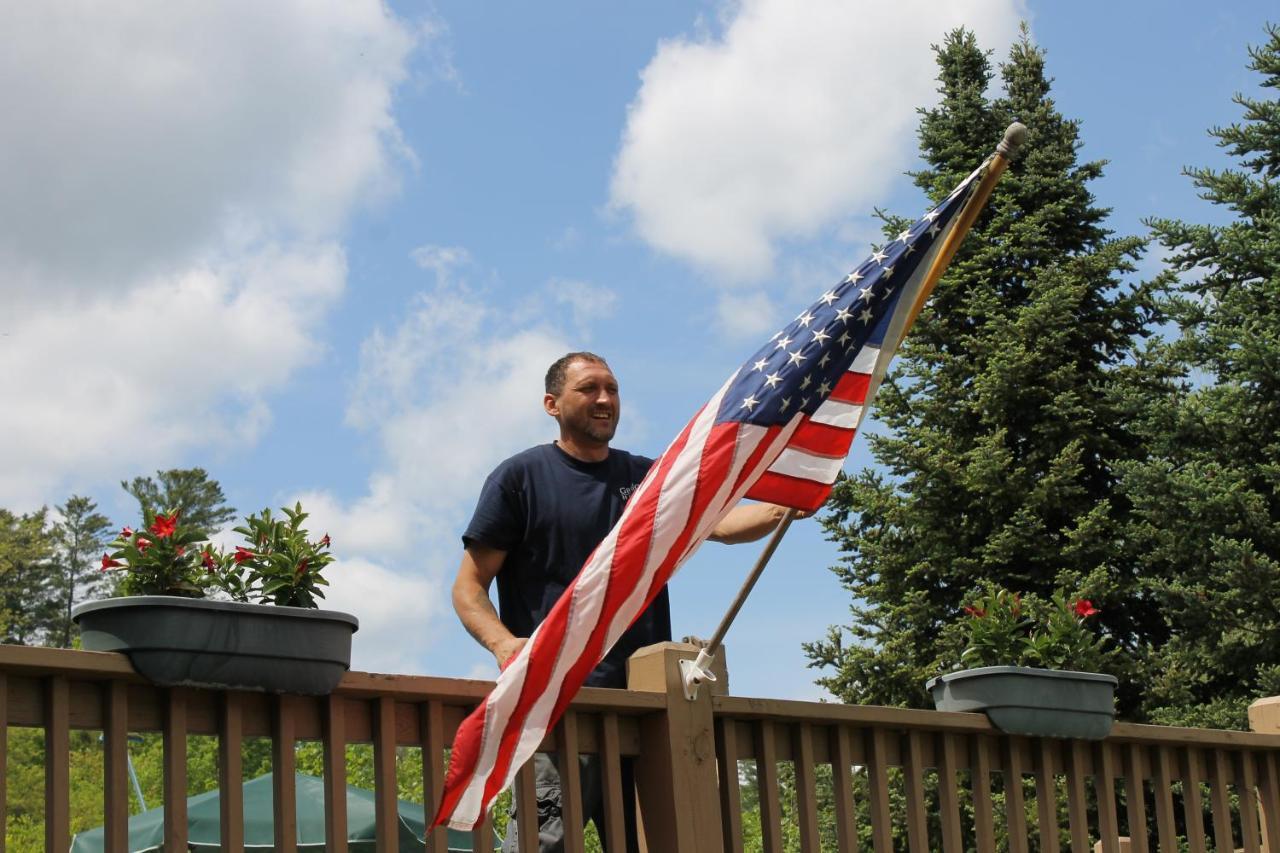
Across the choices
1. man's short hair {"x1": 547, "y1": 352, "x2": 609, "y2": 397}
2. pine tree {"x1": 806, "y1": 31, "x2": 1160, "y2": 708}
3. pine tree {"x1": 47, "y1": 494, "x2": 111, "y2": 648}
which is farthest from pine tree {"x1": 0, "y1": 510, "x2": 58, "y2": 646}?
man's short hair {"x1": 547, "y1": 352, "x2": 609, "y2": 397}

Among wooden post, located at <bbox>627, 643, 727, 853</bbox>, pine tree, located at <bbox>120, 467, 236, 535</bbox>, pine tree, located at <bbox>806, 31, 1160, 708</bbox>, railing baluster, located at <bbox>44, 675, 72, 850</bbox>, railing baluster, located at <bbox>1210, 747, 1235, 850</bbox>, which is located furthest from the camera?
pine tree, located at <bbox>120, 467, 236, 535</bbox>

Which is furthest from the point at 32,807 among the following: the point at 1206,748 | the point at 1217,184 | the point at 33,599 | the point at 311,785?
the point at 1206,748

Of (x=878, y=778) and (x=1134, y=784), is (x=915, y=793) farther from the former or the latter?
(x=1134, y=784)

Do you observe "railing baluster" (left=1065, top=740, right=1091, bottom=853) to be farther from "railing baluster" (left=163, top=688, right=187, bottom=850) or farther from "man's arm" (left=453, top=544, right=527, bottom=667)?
"railing baluster" (left=163, top=688, right=187, bottom=850)

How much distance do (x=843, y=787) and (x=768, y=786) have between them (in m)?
0.30

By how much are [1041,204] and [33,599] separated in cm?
3647

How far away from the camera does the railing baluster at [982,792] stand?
420cm

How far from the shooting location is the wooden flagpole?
3.56 m

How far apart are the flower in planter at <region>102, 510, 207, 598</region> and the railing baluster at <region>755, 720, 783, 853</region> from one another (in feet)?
5.06

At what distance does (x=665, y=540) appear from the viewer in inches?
135

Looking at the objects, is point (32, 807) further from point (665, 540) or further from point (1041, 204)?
point (665, 540)

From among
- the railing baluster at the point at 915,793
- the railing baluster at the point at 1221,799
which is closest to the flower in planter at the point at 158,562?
the railing baluster at the point at 915,793

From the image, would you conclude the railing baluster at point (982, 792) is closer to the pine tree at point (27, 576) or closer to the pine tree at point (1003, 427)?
the pine tree at point (1003, 427)

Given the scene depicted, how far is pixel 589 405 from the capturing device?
4117mm
